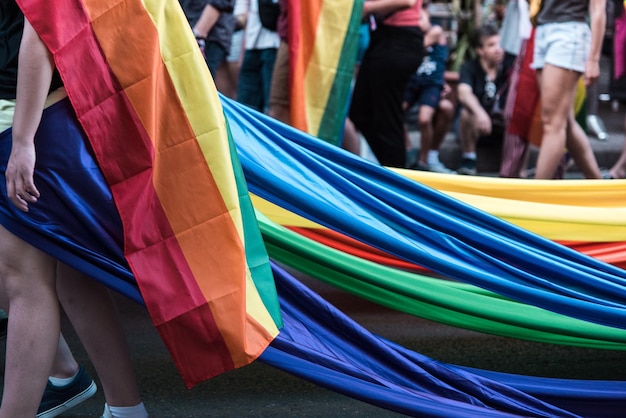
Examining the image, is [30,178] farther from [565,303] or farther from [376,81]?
[376,81]

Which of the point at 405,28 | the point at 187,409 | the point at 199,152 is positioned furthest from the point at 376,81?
the point at 199,152

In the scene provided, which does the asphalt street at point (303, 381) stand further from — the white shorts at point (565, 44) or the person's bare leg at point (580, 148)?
the person's bare leg at point (580, 148)

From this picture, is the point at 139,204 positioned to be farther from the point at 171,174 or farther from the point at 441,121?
the point at 441,121

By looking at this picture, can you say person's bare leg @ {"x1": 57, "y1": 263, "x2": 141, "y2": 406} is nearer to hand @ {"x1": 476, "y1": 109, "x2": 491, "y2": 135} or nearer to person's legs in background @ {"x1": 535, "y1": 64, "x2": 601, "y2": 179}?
person's legs in background @ {"x1": 535, "y1": 64, "x2": 601, "y2": 179}

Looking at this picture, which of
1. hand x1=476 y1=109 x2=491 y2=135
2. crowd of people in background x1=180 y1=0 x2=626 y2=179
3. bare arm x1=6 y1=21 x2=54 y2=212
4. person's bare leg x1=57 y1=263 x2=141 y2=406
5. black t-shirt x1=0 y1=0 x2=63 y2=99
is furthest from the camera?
hand x1=476 y1=109 x2=491 y2=135

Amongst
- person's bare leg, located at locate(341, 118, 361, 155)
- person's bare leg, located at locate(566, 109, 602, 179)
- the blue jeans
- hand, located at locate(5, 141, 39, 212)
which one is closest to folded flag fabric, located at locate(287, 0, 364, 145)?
person's bare leg, located at locate(341, 118, 361, 155)

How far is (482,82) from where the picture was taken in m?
9.40

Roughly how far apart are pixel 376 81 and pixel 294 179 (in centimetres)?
341

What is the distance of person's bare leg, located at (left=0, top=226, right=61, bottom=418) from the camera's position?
3.25 metres

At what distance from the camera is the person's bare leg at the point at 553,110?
6707 mm

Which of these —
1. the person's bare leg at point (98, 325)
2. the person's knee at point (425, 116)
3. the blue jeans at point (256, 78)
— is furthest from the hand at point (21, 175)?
the person's knee at point (425, 116)

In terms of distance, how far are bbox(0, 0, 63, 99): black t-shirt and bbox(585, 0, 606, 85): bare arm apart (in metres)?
4.08

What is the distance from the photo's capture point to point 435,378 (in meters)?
3.50

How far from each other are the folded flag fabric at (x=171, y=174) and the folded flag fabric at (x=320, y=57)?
3156 millimetres
